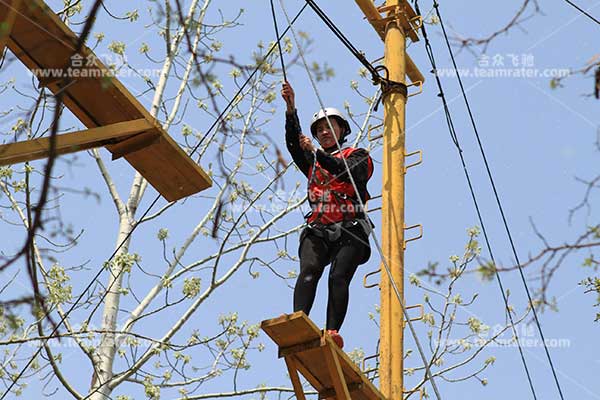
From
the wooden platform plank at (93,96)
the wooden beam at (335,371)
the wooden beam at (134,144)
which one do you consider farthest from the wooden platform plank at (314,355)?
the wooden beam at (134,144)

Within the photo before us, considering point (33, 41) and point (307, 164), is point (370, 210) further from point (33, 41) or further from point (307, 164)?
point (33, 41)

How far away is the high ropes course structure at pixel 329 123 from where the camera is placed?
16.9 feet

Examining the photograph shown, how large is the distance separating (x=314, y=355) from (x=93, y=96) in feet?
6.56

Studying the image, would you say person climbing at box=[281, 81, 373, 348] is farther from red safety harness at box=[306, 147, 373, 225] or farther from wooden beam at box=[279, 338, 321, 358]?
wooden beam at box=[279, 338, 321, 358]

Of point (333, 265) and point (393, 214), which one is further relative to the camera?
point (393, 214)

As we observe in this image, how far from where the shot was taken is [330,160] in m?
6.84

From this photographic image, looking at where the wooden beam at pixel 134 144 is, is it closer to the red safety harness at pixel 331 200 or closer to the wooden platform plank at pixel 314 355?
the wooden platform plank at pixel 314 355

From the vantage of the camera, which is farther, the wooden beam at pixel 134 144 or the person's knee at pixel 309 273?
the person's knee at pixel 309 273

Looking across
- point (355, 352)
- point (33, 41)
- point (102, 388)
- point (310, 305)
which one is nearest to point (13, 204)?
point (102, 388)

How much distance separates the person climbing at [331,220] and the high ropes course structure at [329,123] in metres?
0.21

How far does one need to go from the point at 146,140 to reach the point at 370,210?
2.63m

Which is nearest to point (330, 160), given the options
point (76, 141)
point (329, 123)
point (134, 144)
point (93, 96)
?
point (329, 123)

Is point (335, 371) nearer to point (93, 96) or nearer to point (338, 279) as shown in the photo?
point (338, 279)

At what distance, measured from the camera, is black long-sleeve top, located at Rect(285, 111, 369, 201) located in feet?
22.5
